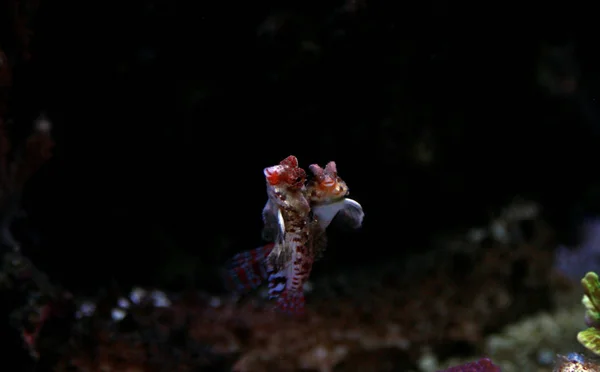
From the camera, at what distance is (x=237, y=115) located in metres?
4.61

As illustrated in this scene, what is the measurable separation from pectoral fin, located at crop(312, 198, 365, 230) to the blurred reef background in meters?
1.75

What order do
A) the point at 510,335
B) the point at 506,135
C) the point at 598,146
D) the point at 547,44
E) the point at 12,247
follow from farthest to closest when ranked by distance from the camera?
the point at 598,146
the point at 506,135
the point at 547,44
the point at 510,335
the point at 12,247

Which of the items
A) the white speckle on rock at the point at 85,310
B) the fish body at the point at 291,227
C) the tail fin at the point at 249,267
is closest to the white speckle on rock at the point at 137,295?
the white speckle on rock at the point at 85,310

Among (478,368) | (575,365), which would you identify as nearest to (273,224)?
(478,368)

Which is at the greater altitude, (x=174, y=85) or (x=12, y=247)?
(x=174, y=85)

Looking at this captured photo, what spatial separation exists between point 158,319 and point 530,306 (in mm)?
3665

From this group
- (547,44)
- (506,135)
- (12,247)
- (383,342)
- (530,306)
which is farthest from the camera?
(506,135)

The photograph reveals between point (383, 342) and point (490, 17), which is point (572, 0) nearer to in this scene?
point (490, 17)

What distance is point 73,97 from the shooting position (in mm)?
4539

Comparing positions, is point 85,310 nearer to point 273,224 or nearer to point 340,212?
point 273,224

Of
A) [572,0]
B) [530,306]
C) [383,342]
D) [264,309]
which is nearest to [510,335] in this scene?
[530,306]

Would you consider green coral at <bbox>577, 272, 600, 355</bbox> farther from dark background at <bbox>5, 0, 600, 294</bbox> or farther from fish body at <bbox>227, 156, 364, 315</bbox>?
dark background at <bbox>5, 0, 600, 294</bbox>

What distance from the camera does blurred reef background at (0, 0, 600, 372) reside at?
4.00 meters

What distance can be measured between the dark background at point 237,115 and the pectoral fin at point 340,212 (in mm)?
1580
